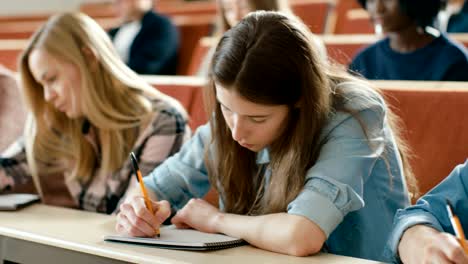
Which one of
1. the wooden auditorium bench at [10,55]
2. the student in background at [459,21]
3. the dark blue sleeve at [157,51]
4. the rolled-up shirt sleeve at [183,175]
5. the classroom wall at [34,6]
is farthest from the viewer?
the classroom wall at [34,6]

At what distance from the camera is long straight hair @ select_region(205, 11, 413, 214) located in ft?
4.23

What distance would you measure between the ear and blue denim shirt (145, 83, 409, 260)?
0.41 metres

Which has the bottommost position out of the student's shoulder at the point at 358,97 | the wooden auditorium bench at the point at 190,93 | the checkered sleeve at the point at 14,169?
the checkered sleeve at the point at 14,169

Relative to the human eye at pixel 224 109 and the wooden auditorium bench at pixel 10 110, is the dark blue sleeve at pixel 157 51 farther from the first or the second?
the human eye at pixel 224 109

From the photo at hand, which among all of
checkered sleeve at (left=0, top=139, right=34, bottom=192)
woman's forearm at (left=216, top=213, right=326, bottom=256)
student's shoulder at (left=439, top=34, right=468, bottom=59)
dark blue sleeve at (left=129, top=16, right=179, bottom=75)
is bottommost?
dark blue sleeve at (left=129, top=16, right=179, bottom=75)

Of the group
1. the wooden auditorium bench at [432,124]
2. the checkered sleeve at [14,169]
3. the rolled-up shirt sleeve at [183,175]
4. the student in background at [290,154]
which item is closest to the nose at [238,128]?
the student in background at [290,154]

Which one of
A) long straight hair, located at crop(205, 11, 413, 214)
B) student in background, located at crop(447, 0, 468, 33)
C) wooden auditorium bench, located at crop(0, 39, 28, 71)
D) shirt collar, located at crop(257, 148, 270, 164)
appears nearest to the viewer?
long straight hair, located at crop(205, 11, 413, 214)

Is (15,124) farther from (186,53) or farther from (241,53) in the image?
(186,53)

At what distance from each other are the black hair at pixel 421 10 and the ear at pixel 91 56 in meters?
1.01

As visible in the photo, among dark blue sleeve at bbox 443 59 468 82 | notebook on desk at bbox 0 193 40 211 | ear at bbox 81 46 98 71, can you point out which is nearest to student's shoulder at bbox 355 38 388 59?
dark blue sleeve at bbox 443 59 468 82

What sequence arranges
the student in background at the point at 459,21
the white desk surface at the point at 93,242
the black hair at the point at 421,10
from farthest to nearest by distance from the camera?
1. the student in background at the point at 459,21
2. the black hair at the point at 421,10
3. the white desk surface at the point at 93,242

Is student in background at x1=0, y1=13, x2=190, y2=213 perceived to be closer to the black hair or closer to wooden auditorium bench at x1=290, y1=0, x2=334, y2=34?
the black hair

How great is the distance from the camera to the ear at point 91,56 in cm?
188

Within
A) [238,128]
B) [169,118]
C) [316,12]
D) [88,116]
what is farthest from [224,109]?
[316,12]
